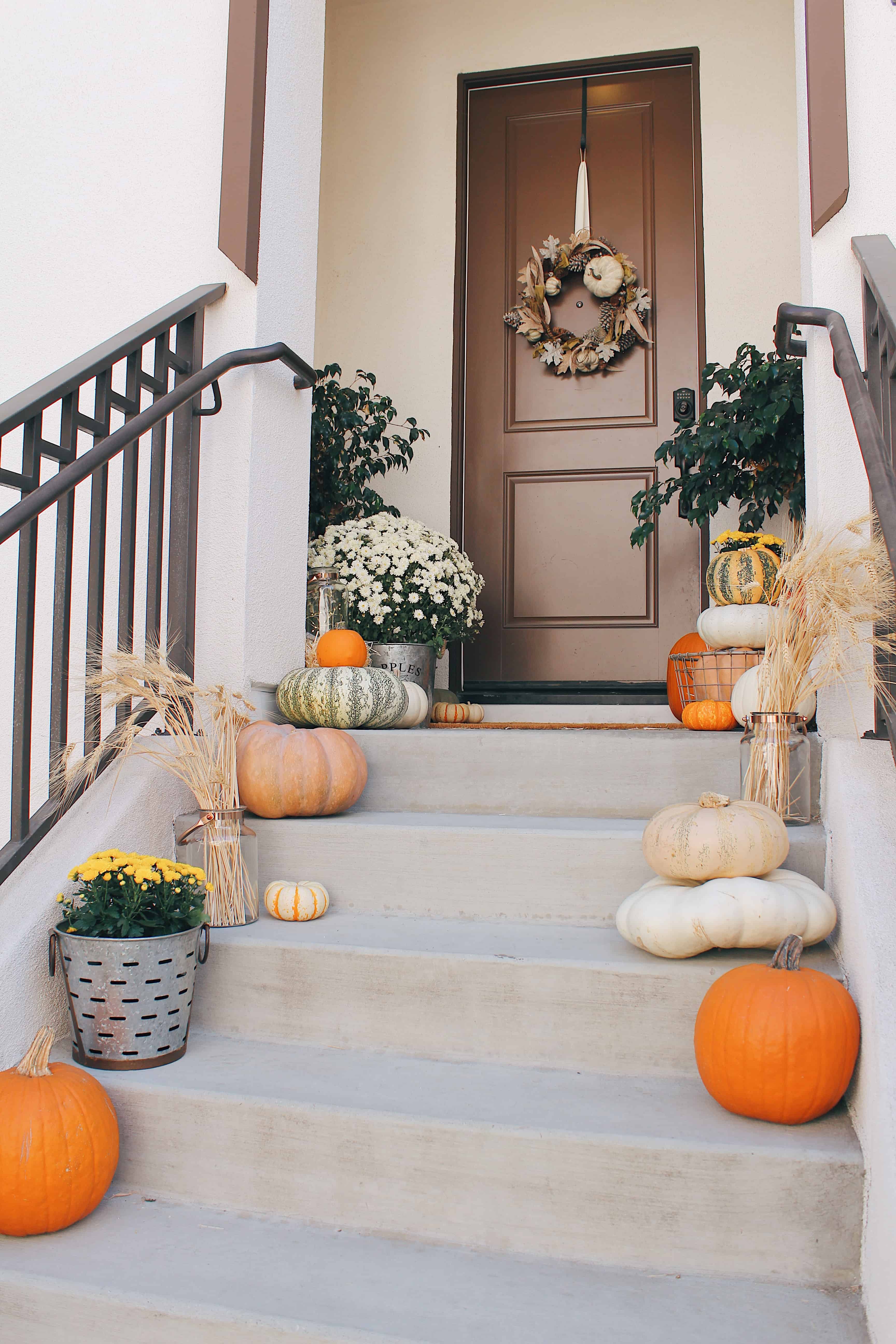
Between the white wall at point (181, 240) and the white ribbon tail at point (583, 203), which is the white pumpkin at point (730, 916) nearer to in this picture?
the white wall at point (181, 240)

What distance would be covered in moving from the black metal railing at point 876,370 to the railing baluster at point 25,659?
1407 mm

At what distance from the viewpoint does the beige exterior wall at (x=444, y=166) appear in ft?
11.8

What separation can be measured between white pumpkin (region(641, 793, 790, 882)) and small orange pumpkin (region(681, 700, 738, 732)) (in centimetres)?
77

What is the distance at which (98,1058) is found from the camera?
1496 mm

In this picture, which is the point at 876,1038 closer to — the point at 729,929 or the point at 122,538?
the point at 729,929

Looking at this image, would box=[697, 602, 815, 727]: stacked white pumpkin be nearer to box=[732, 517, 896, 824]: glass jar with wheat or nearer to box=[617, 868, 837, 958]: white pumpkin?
box=[732, 517, 896, 824]: glass jar with wheat

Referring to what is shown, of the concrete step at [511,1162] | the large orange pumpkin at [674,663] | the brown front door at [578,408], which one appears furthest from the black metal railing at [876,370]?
the brown front door at [578,408]

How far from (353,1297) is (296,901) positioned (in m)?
0.75

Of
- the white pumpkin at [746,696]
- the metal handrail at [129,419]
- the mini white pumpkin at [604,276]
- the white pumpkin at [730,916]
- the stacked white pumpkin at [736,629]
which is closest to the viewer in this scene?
the white pumpkin at [730,916]

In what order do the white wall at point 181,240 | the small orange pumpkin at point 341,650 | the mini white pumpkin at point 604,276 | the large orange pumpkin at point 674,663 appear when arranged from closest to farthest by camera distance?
the white wall at point 181,240, the small orange pumpkin at point 341,650, the large orange pumpkin at point 674,663, the mini white pumpkin at point 604,276

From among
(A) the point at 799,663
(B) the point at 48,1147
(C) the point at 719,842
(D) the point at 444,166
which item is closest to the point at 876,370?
(A) the point at 799,663

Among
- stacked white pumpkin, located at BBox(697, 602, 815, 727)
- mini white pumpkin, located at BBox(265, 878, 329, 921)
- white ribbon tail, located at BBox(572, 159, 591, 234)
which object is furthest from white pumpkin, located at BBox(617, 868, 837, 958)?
white ribbon tail, located at BBox(572, 159, 591, 234)

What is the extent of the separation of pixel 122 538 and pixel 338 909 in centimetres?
89

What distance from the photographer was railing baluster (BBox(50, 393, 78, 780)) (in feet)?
5.87
